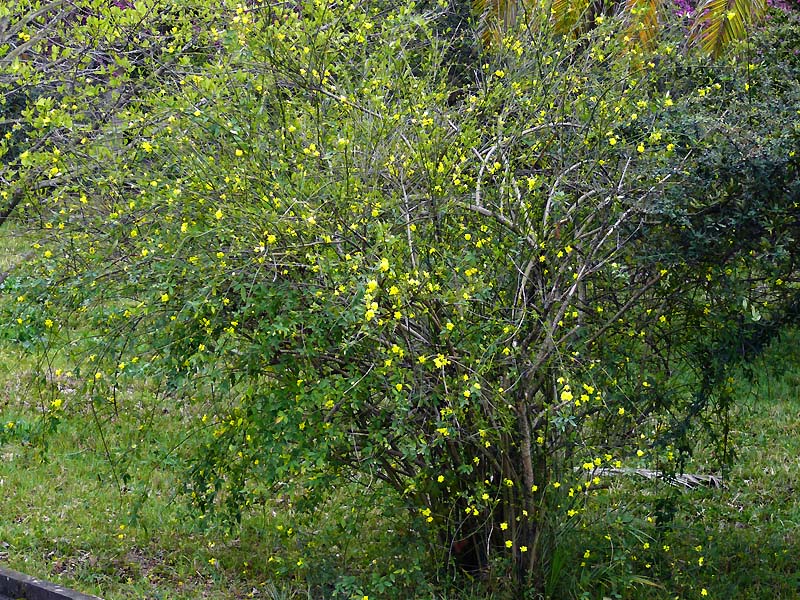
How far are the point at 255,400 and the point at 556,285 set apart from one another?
61.8 inches

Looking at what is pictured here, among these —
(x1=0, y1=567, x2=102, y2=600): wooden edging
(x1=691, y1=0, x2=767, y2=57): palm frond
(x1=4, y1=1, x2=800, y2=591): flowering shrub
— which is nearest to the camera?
(x1=4, y1=1, x2=800, y2=591): flowering shrub

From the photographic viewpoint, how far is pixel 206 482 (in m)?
5.41

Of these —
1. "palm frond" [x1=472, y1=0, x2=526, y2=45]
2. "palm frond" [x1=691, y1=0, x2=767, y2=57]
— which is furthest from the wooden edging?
"palm frond" [x1=691, y1=0, x2=767, y2=57]

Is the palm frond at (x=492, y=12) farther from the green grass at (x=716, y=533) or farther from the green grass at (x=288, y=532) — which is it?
the green grass at (x=288, y=532)

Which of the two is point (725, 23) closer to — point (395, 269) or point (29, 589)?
point (395, 269)

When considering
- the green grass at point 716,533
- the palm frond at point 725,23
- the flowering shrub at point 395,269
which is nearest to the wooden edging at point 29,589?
the flowering shrub at point 395,269

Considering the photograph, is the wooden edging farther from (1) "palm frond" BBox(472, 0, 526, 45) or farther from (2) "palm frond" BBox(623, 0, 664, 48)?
(1) "palm frond" BBox(472, 0, 526, 45)

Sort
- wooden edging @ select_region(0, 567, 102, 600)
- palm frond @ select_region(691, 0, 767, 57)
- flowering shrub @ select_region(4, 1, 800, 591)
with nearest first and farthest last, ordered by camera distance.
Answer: flowering shrub @ select_region(4, 1, 800, 591) → wooden edging @ select_region(0, 567, 102, 600) → palm frond @ select_region(691, 0, 767, 57)

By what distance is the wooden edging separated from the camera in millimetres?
6031

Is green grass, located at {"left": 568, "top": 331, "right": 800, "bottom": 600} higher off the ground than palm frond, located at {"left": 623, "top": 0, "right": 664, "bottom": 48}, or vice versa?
palm frond, located at {"left": 623, "top": 0, "right": 664, "bottom": 48}

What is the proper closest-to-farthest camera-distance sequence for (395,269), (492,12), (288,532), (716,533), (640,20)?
(395,269)
(288,532)
(716,533)
(640,20)
(492,12)

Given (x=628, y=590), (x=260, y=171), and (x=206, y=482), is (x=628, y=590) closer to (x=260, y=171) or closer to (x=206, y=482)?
(x=206, y=482)

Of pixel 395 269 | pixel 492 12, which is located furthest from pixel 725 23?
pixel 395 269

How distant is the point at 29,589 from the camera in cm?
619
